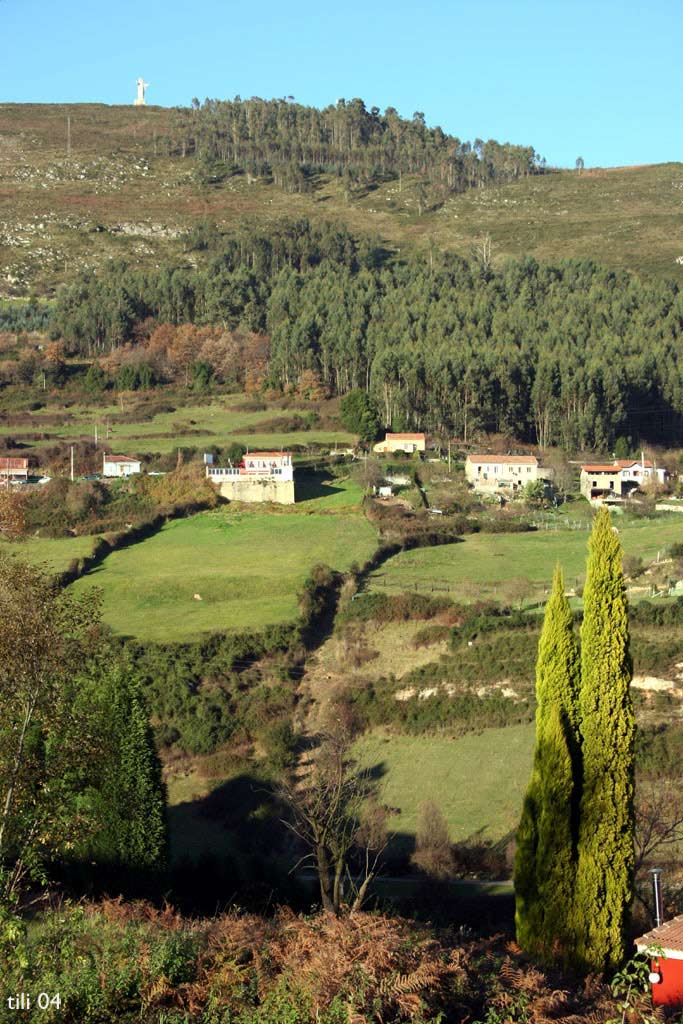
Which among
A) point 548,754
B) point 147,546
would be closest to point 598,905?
point 548,754

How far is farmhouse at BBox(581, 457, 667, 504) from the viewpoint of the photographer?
179 feet

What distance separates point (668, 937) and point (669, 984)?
1.65 ft

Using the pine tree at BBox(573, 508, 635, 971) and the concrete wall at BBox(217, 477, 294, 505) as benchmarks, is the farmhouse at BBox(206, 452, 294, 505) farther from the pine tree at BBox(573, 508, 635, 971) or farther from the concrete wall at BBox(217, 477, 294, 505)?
the pine tree at BBox(573, 508, 635, 971)

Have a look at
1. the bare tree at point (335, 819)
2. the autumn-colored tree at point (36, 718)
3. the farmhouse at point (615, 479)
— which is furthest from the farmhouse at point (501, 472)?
the autumn-colored tree at point (36, 718)

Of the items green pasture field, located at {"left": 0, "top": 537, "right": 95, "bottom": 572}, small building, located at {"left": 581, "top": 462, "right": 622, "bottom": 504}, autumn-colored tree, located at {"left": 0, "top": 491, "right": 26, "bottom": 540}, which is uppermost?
autumn-colored tree, located at {"left": 0, "top": 491, "right": 26, "bottom": 540}

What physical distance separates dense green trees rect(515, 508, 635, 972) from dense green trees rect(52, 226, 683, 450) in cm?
4630

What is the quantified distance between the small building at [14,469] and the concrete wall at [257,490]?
26.2ft

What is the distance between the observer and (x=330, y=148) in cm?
13375

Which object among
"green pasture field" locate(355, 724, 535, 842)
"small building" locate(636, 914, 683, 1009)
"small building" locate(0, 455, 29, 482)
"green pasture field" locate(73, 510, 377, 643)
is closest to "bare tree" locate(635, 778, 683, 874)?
"green pasture field" locate(355, 724, 535, 842)

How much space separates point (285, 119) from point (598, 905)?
426 feet

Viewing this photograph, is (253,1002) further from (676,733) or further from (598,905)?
(676,733)

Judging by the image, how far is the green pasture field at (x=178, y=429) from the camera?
5897 cm

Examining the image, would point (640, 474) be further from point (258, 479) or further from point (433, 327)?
point (433, 327)

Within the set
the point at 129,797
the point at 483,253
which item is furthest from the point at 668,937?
the point at 483,253
